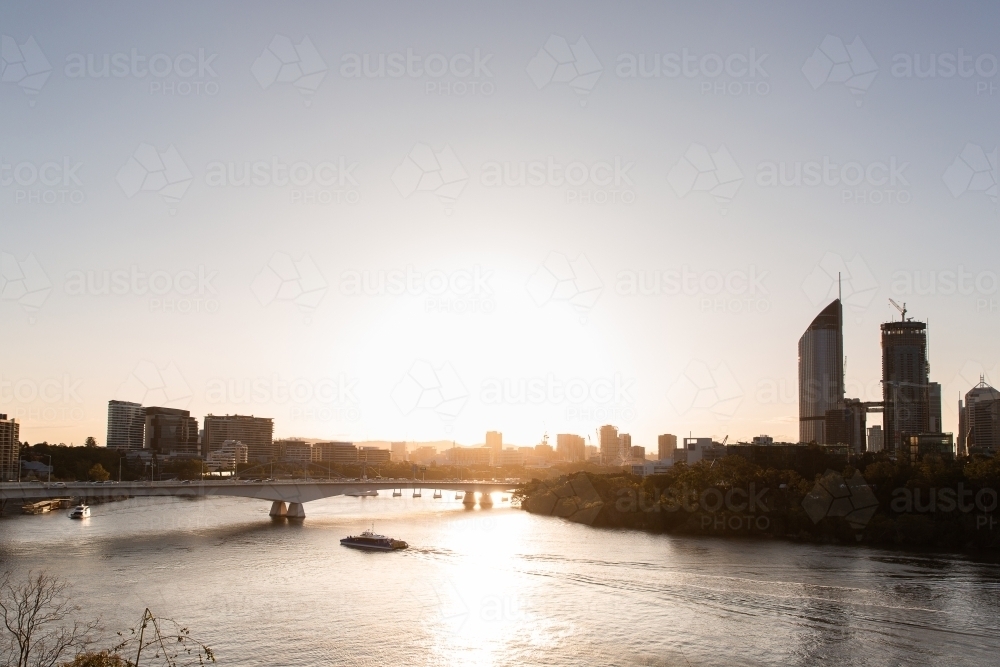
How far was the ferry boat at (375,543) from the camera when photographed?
38500 mm

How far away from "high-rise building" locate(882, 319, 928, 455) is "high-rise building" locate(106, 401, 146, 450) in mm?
127904

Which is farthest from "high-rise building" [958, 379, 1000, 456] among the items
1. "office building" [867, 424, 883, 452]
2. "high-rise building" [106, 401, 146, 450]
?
"high-rise building" [106, 401, 146, 450]

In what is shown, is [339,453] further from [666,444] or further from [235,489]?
[235,489]

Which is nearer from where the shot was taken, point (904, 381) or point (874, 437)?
point (904, 381)

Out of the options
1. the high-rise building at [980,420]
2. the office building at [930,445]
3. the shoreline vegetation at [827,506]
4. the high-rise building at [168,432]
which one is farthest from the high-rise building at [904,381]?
the high-rise building at [168,432]

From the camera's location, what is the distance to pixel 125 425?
150000 mm

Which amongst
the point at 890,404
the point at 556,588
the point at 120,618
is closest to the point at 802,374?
the point at 890,404

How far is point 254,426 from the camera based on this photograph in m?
164

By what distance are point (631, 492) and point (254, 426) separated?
404ft

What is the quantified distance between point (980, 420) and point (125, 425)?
14115 cm

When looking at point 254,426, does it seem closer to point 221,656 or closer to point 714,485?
point 714,485

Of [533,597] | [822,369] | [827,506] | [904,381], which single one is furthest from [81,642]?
[822,369]

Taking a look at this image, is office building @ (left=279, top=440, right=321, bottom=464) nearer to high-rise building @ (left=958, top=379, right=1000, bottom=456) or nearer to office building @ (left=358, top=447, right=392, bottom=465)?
office building @ (left=358, top=447, right=392, bottom=465)

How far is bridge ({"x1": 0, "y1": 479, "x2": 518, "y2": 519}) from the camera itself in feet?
138
